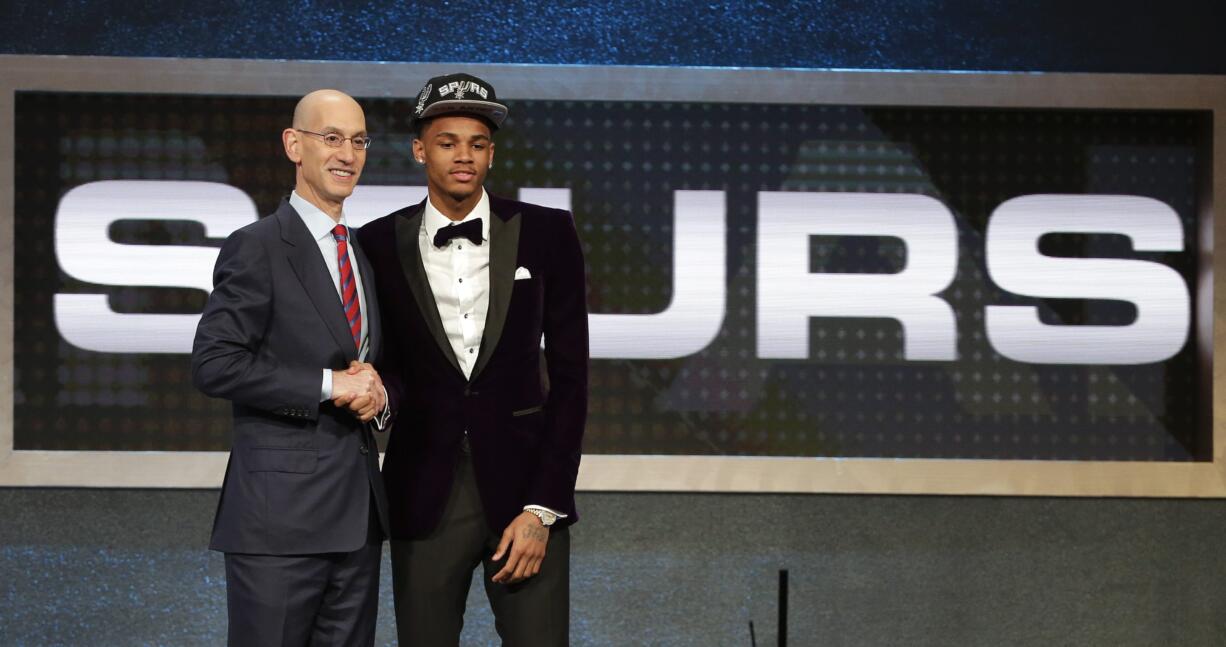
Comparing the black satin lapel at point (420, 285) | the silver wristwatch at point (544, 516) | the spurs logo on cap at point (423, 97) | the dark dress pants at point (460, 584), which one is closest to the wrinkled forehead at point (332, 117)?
the spurs logo on cap at point (423, 97)

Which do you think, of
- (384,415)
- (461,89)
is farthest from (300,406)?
(461,89)

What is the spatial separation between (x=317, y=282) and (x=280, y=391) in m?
0.21

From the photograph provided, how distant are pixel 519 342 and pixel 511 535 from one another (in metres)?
0.36

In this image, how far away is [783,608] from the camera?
10.5ft

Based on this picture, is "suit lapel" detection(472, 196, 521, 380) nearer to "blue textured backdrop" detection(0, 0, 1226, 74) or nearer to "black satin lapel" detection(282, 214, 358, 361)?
"black satin lapel" detection(282, 214, 358, 361)

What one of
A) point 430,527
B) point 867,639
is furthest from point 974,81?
point 430,527

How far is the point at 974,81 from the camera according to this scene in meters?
3.46

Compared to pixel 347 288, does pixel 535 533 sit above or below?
below

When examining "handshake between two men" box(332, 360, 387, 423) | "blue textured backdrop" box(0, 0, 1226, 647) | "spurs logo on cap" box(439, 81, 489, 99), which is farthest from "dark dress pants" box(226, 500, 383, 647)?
"blue textured backdrop" box(0, 0, 1226, 647)

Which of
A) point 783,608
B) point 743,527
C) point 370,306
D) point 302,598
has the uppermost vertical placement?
point 370,306

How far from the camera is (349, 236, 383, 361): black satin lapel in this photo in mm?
2135

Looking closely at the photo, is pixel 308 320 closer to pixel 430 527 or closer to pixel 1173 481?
pixel 430 527

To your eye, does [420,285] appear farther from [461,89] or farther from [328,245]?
[461,89]

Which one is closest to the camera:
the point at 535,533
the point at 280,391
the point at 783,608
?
the point at 280,391
